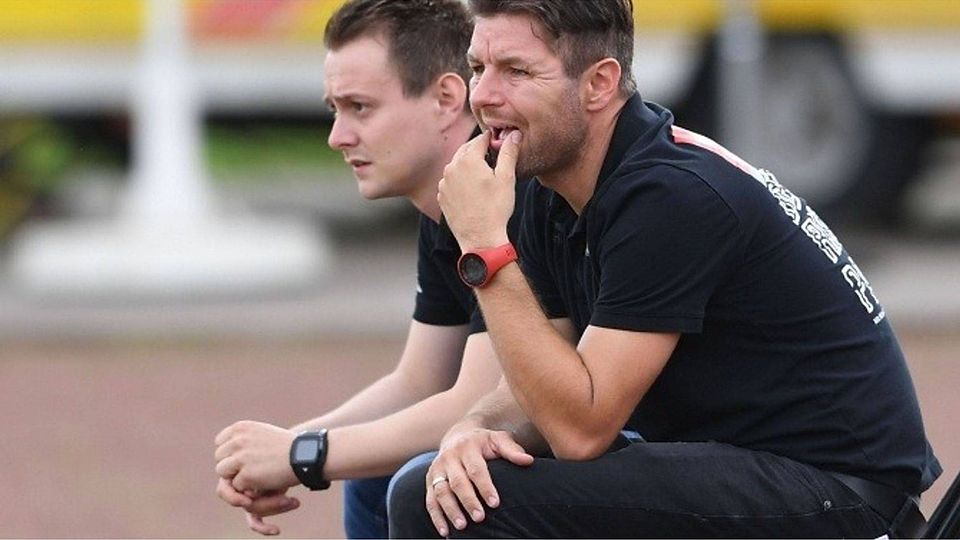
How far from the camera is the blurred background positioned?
9.11 meters

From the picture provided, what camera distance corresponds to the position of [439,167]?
4.04 metres

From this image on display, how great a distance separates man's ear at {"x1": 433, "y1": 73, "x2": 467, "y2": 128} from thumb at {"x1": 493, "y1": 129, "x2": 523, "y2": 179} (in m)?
0.67

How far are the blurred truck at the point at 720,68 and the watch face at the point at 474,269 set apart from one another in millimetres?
6996

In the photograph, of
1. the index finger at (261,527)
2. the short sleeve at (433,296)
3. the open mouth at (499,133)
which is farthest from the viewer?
the short sleeve at (433,296)

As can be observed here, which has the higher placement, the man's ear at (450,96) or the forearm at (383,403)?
the man's ear at (450,96)

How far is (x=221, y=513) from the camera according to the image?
611 centimetres

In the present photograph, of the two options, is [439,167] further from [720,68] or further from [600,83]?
[720,68]

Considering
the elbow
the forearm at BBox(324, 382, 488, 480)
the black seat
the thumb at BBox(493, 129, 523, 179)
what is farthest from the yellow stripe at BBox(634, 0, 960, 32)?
the elbow

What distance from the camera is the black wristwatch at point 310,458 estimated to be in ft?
11.9

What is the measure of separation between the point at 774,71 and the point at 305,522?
216 inches

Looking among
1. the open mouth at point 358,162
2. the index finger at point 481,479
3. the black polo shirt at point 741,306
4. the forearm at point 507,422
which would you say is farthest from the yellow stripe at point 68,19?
the index finger at point 481,479

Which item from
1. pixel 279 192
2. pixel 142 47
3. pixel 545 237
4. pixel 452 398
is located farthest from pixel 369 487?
pixel 279 192

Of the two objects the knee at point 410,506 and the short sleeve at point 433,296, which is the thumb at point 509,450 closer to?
the knee at point 410,506

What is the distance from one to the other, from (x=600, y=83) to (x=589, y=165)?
14 cm
